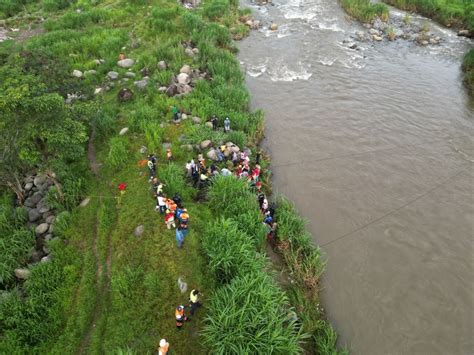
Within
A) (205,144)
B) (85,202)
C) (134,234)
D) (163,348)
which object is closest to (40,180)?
(85,202)

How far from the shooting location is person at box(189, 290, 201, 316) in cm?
1018

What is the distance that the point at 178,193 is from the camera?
47.5ft

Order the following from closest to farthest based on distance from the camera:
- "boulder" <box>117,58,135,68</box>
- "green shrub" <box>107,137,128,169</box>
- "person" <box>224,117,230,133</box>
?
"green shrub" <box>107,137,128,169</box>
"person" <box>224,117,230,133</box>
"boulder" <box>117,58,135,68</box>

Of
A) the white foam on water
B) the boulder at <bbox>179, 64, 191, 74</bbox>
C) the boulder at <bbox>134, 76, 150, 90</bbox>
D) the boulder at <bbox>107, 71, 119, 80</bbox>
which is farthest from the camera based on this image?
the white foam on water

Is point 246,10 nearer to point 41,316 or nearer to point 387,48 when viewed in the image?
point 387,48

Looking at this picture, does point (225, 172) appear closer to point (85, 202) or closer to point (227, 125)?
point (227, 125)

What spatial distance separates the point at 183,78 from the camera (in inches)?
899

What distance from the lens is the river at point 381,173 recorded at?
12.2 meters

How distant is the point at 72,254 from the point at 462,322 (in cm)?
1488

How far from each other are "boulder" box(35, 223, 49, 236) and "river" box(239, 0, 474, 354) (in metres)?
11.3

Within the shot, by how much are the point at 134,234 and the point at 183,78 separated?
1343 centimetres

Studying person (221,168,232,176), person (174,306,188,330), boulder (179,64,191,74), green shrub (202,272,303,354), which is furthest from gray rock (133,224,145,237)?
boulder (179,64,191,74)

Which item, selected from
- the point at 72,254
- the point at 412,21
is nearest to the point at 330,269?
the point at 72,254

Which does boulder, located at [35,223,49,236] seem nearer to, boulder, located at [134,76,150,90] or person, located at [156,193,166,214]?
person, located at [156,193,166,214]
